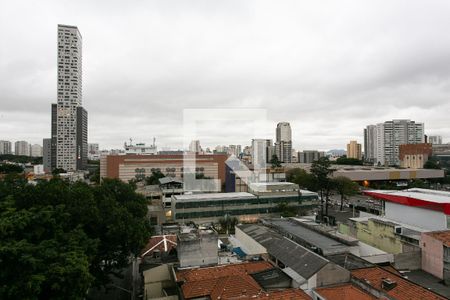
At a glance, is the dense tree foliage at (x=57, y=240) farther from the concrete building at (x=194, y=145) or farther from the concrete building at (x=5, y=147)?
the concrete building at (x=5, y=147)

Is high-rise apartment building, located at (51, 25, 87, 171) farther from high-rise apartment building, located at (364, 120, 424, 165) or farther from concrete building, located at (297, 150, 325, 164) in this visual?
high-rise apartment building, located at (364, 120, 424, 165)

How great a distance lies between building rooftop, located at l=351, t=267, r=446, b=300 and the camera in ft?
30.1

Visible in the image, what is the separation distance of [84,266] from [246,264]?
640cm

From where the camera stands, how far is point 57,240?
28.2 feet

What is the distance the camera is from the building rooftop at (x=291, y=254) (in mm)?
10320

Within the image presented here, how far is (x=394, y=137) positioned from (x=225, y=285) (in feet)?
257

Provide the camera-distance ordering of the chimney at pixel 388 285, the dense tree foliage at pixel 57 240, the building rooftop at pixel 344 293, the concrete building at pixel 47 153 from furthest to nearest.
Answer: the concrete building at pixel 47 153 < the chimney at pixel 388 285 < the building rooftop at pixel 344 293 < the dense tree foliage at pixel 57 240

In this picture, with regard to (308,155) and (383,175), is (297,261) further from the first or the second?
(308,155)

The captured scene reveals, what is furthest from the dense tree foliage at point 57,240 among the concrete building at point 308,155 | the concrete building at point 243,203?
the concrete building at point 308,155

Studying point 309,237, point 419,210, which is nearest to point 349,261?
point 309,237

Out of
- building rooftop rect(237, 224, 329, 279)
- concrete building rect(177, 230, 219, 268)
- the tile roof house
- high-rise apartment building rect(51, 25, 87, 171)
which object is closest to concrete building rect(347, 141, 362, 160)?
high-rise apartment building rect(51, 25, 87, 171)

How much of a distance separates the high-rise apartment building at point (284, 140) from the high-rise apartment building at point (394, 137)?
73.7ft

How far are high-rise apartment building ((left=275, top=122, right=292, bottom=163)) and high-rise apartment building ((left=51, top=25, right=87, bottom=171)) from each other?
47189mm

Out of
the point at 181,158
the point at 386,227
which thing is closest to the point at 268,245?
the point at 386,227
